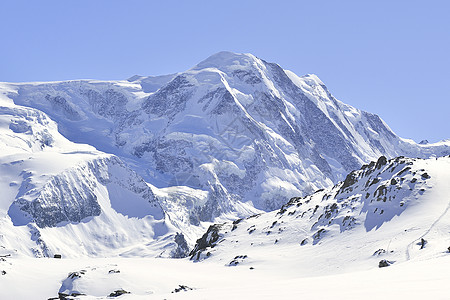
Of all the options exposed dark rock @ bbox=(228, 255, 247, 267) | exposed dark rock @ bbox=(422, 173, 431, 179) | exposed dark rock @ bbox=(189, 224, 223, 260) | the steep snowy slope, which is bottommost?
exposed dark rock @ bbox=(189, 224, 223, 260)

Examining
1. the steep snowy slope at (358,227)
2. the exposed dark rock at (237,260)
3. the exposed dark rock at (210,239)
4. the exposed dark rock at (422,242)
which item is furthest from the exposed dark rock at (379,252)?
the exposed dark rock at (210,239)

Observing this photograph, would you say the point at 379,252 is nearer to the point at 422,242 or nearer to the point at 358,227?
the point at 422,242

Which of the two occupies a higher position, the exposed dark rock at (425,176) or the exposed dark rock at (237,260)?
the exposed dark rock at (425,176)

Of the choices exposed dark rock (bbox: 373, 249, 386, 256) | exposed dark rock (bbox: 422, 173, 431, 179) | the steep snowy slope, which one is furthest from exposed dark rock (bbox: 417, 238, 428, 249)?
exposed dark rock (bbox: 422, 173, 431, 179)

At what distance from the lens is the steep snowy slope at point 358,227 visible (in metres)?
65.1

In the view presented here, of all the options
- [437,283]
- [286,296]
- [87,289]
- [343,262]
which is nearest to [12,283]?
[87,289]

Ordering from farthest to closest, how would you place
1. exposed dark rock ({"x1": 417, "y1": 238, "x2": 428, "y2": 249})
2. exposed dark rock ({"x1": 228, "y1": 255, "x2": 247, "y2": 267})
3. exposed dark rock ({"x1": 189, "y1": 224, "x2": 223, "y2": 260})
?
exposed dark rock ({"x1": 189, "y1": 224, "x2": 223, "y2": 260})
exposed dark rock ({"x1": 228, "y1": 255, "x2": 247, "y2": 267})
exposed dark rock ({"x1": 417, "y1": 238, "x2": 428, "y2": 249})

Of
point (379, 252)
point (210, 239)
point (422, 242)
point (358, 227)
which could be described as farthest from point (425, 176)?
point (210, 239)

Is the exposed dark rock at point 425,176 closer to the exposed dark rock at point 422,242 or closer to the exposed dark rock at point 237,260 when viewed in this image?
the exposed dark rock at point 422,242

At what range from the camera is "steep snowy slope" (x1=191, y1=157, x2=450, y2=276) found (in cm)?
6506

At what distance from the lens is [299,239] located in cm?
8988

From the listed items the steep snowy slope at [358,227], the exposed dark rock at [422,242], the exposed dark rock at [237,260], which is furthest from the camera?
the exposed dark rock at [237,260]

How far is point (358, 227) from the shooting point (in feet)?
265

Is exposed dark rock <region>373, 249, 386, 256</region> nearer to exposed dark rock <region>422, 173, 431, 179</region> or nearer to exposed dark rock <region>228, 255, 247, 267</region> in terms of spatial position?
→ exposed dark rock <region>228, 255, 247, 267</region>
